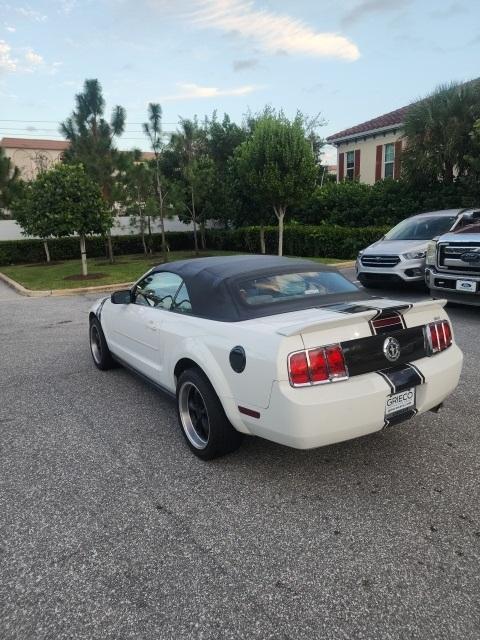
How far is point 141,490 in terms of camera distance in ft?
10.1

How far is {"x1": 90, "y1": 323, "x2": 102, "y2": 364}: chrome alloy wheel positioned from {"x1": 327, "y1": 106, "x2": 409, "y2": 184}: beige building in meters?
21.4

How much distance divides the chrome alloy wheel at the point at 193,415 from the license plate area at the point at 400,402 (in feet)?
4.08

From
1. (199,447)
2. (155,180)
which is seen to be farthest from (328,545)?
(155,180)

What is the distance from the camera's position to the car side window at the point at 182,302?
12.4ft

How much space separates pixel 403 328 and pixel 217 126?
27.0m

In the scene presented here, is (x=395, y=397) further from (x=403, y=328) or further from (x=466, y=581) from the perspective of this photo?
(x=466, y=581)

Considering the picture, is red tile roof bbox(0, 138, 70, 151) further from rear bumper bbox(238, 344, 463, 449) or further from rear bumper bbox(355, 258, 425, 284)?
rear bumper bbox(238, 344, 463, 449)

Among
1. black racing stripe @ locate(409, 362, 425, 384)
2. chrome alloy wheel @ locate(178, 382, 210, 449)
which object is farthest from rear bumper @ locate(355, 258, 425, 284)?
chrome alloy wheel @ locate(178, 382, 210, 449)

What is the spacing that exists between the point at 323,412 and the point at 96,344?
3.84m

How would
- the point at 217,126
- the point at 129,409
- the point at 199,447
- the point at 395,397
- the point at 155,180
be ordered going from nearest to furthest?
the point at 395,397, the point at 199,447, the point at 129,409, the point at 155,180, the point at 217,126

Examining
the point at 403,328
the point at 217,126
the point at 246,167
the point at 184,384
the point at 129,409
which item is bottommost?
the point at 129,409

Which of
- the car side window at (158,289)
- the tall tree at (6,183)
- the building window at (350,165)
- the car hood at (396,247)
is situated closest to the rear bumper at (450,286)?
the car hood at (396,247)

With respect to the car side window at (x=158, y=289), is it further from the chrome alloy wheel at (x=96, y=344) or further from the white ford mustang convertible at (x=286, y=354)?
the chrome alloy wheel at (x=96, y=344)

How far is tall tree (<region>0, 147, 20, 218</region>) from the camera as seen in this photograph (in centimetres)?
2533
